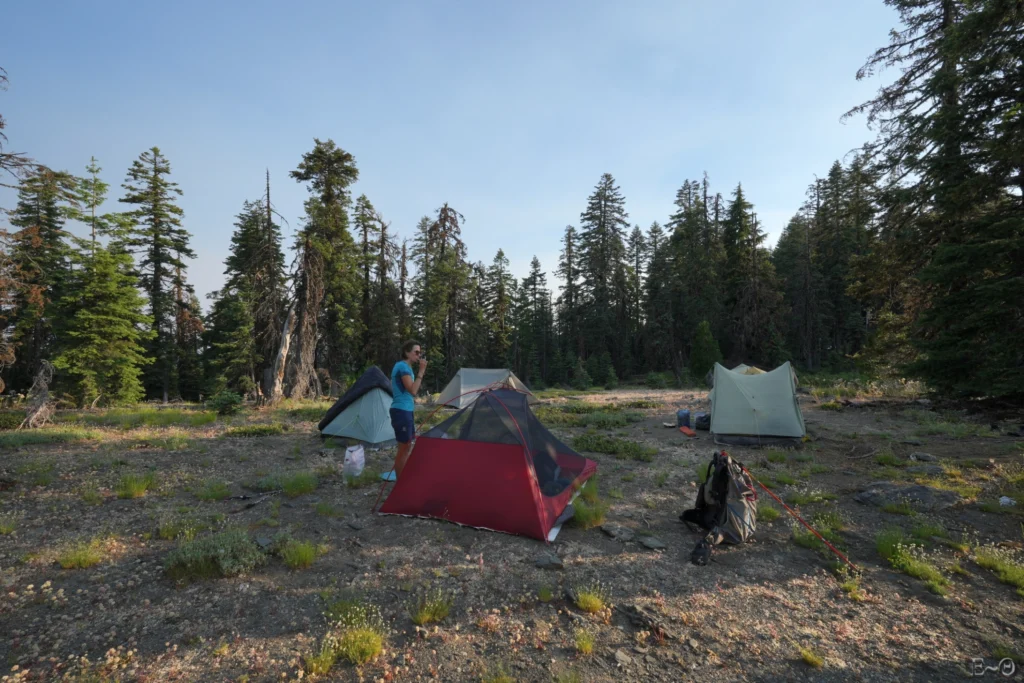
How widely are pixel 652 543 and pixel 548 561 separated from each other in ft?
4.50

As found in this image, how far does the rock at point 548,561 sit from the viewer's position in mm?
4773

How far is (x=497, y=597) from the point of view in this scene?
4234mm

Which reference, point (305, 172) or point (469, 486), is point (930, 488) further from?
point (305, 172)

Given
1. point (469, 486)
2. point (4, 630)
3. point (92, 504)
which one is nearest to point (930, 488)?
point (469, 486)

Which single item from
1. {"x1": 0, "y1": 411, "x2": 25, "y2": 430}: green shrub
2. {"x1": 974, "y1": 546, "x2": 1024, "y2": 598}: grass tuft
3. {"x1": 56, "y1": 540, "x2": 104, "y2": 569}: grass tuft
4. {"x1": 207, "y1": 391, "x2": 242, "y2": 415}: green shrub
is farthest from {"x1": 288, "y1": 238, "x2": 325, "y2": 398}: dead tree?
{"x1": 974, "y1": 546, "x2": 1024, "y2": 598}: grass tuft

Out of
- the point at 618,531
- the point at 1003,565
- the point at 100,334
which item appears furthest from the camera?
the point at 100,334

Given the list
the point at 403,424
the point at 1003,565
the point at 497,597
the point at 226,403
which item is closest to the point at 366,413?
the point at 403,424

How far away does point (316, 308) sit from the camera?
1856 cm

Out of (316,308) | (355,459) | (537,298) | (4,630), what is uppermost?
(537,298)

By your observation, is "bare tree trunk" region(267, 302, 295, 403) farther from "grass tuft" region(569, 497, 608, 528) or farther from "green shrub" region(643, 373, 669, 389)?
"green shrub" region(643, 373, 669, 389)

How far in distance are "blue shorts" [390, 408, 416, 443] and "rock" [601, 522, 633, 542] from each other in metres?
2.98

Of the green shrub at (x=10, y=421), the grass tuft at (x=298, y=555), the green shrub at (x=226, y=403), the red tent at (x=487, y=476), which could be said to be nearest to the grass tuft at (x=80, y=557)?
the grass tuft at (x=298, y=555)

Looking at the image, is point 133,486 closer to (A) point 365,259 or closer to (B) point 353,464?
(B) point 353,464

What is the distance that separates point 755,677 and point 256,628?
380 centimetres
